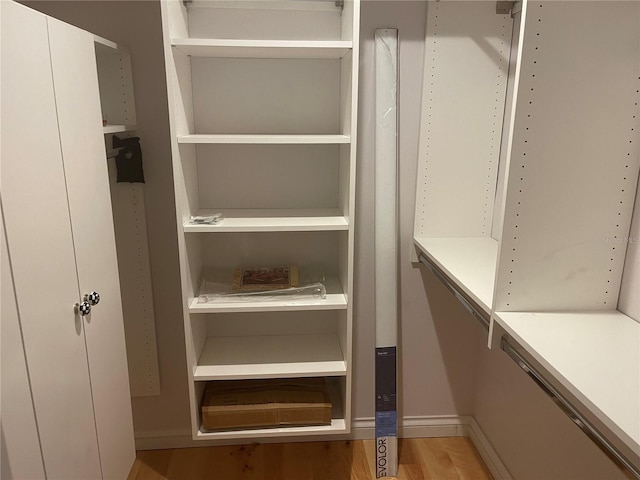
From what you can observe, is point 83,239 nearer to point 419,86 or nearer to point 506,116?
point 419,86

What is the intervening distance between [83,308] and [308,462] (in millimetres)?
1386

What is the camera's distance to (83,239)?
1.32 m

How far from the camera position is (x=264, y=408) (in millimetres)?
1923

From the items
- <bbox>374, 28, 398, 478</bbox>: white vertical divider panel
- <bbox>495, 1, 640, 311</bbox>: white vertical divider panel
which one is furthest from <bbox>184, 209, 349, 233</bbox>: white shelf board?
<bbox>495, 1, 640, 311</bbox>: white vertical divider panel

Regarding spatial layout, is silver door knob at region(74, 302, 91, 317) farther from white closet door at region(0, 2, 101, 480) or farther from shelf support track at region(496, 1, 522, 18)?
shelf support track at region(496, 1, 522, 18)

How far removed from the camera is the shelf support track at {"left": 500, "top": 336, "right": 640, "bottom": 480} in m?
0.86

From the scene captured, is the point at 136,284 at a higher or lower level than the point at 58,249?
lower

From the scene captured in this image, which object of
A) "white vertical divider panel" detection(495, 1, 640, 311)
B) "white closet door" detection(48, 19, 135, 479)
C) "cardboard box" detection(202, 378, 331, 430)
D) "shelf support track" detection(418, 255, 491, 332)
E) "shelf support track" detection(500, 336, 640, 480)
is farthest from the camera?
"cardboard box" detection(202, 378, 331, 430)

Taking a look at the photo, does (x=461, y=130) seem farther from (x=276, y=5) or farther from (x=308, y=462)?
(x=308, y=462)

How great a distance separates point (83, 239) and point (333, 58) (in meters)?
1.16

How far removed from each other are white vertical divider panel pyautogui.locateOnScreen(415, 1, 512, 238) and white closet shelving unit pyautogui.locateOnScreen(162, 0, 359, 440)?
1.24 feet

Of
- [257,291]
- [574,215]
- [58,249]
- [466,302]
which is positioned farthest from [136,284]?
[574,215]

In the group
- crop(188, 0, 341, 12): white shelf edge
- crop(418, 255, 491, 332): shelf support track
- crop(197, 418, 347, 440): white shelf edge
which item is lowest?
crop(197, 418, 347, 440): white shelf edge

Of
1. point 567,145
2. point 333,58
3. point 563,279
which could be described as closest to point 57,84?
point 333,58
